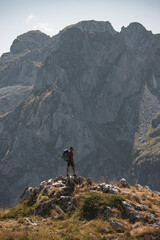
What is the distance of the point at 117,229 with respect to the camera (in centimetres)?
1545

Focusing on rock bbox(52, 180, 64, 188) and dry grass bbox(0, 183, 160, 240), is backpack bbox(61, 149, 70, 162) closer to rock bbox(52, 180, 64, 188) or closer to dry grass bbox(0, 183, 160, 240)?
rock bbox(52, 180, 64, 188)

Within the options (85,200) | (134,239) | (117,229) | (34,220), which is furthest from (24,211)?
(134,239)

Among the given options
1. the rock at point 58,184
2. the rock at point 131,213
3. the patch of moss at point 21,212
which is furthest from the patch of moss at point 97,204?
the patch of moss at point 21,212

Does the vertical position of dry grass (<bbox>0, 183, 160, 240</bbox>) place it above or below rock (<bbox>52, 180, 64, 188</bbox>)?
below

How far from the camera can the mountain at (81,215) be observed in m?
14.6

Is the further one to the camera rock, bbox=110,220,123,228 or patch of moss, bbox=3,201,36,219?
patch of moss, bbox=3,201,36,219

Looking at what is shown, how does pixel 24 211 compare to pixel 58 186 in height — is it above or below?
below

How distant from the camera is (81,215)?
18.2m

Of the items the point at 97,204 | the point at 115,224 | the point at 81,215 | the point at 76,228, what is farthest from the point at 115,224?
the point at 81,215

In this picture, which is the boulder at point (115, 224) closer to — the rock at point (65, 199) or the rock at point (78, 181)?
the rock at point (65, 199)

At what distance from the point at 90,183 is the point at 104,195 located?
167 inches

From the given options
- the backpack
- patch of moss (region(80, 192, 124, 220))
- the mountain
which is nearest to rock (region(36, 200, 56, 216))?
the mountain

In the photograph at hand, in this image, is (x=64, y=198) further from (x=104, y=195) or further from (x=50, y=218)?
(x=104, y=195)

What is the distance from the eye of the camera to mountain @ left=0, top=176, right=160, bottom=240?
47.8ft
